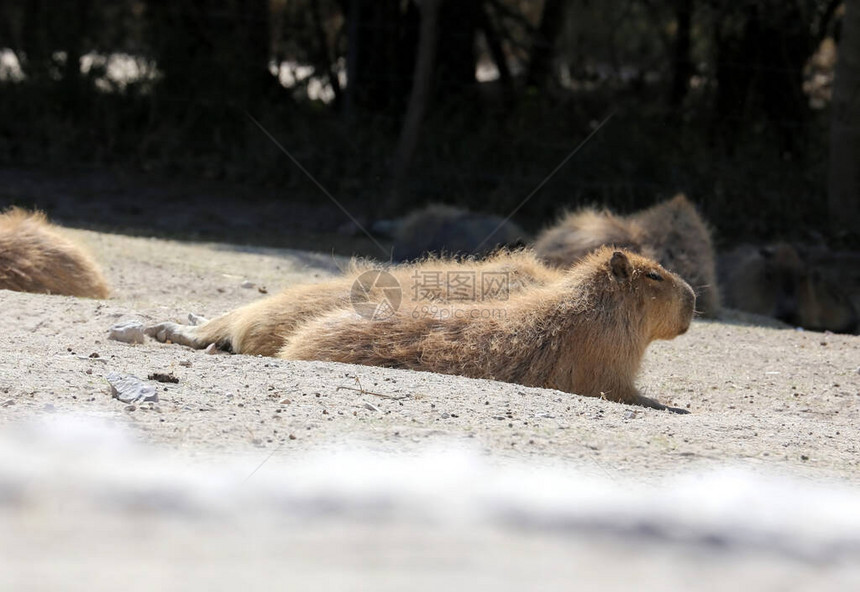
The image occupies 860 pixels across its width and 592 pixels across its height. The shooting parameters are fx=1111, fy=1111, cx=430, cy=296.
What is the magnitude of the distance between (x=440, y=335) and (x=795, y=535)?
1974 mm

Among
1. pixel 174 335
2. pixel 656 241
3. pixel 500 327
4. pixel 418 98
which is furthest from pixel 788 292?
pixel 174 335

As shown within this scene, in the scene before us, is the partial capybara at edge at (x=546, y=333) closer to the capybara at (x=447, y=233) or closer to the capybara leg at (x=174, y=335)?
the capybara leg at (x=174, y=335)

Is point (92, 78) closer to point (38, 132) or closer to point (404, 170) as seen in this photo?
point (38, 132)

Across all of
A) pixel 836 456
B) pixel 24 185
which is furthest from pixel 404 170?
pixel 836 456

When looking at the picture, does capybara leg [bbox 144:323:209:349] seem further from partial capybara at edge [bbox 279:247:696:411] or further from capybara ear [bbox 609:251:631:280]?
capybara ear [bbox 609:251:631:280]

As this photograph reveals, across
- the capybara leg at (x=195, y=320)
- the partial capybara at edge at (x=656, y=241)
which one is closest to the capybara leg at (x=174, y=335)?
the capybara leg at (x=195, y=320)

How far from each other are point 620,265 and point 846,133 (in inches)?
236

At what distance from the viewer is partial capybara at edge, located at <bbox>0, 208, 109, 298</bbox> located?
5.46 metres

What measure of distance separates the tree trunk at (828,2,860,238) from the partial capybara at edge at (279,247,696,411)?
572cm

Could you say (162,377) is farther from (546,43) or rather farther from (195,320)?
(546,43)

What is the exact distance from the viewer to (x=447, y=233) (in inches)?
332

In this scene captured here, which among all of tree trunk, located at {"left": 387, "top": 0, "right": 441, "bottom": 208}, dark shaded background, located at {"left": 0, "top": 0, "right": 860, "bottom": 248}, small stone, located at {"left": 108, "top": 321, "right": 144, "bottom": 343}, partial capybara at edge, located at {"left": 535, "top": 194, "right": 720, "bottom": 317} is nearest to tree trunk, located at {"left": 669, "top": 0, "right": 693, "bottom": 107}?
dark shaded background, located at {"left": 0, "top": 0, "right": 860, "bottom": 248}

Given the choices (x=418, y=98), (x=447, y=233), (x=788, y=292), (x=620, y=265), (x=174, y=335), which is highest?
(x=418, y=98)

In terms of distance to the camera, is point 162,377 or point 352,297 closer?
point 162,377
